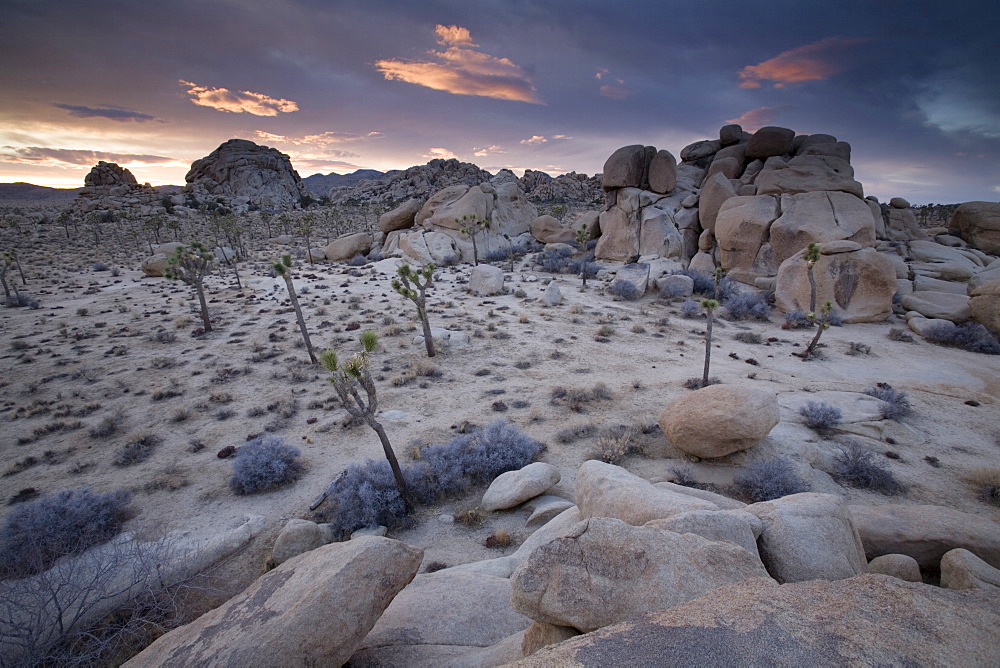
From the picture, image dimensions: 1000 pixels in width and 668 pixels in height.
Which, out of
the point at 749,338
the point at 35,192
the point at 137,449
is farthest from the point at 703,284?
the point at 35,192

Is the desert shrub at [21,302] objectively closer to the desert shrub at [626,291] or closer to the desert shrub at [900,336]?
the desert shrub at [626,291]

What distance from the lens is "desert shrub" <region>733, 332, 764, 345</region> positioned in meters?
19.1

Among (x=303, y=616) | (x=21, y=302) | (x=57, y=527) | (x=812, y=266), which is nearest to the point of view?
(x=303, y=616)

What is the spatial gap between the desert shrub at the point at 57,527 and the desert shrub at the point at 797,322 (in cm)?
2657

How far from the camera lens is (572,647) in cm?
279

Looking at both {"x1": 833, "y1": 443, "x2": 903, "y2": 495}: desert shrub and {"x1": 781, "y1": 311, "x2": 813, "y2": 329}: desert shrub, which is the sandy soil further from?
{"x1": 781, "y1": 311, "x2": 813, "y2": 329}: desert shrub

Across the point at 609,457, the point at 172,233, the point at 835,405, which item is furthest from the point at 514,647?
the point at 172,233

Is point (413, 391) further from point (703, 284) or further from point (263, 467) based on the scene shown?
point (703, 284)

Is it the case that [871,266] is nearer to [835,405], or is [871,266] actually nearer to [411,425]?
[835,405]

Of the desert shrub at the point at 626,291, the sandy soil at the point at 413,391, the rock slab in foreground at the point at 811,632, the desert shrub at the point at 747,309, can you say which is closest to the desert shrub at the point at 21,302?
the sandy soil at the point at 413,391

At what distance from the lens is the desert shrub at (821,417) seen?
1141 centimetres

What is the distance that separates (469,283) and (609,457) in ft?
70.7

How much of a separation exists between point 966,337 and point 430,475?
23443mm

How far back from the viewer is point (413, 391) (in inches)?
594
